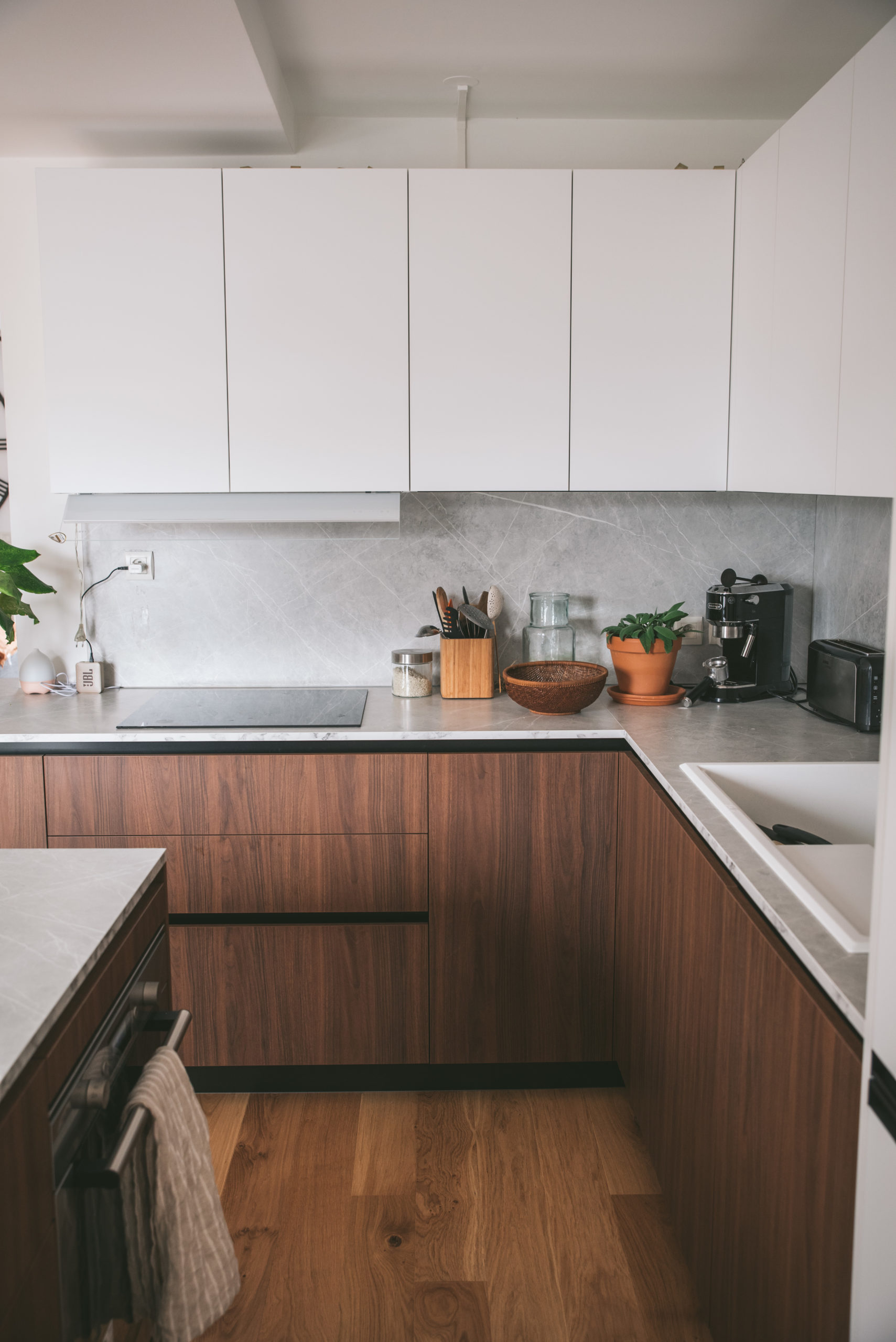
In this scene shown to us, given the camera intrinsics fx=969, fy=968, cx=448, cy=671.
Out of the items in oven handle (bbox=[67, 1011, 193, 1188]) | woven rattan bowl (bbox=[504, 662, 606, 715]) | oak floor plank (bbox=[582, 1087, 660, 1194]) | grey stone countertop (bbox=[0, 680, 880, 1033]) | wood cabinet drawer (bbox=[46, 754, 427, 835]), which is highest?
woven rattan bowl (bbox=[504, 662, 606, 715])

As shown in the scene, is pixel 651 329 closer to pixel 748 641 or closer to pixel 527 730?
pixel 748 641

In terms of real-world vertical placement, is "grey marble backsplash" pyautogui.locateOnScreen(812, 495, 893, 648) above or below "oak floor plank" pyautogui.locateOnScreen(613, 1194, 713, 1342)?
above

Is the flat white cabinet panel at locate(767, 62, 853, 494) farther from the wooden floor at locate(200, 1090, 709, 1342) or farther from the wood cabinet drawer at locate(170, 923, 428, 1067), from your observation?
the wooden floor at locate(200, 1090, 709, 1342)

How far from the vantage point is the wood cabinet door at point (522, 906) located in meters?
2.39

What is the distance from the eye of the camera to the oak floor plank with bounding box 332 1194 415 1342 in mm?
1801

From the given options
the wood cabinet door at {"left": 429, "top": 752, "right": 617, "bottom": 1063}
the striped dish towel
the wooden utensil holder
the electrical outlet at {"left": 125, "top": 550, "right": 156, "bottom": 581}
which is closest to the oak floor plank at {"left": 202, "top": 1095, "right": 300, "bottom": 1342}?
the wood cabinet door at {"left": 429, "top": 752, "right": 617, "bottom": 1063}

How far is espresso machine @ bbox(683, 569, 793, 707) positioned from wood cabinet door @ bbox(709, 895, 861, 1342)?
127cm

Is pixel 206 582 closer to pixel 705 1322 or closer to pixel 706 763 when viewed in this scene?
pixel 706 763

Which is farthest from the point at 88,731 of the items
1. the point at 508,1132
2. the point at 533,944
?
the point at 508,1132

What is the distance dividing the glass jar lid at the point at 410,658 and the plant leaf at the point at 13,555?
3.45ft

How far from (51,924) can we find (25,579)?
5.46ft

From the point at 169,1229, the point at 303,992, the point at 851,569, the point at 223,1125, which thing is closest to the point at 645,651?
the point at 851,569

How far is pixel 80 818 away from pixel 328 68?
6.59ft

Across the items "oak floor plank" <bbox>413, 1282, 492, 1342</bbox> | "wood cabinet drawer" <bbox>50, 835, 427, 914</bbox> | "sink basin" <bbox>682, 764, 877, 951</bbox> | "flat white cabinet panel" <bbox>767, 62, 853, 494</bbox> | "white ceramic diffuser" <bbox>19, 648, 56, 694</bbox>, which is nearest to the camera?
"oak floor plank" <bbox>413, 1282, 492, 1342</bbox>
